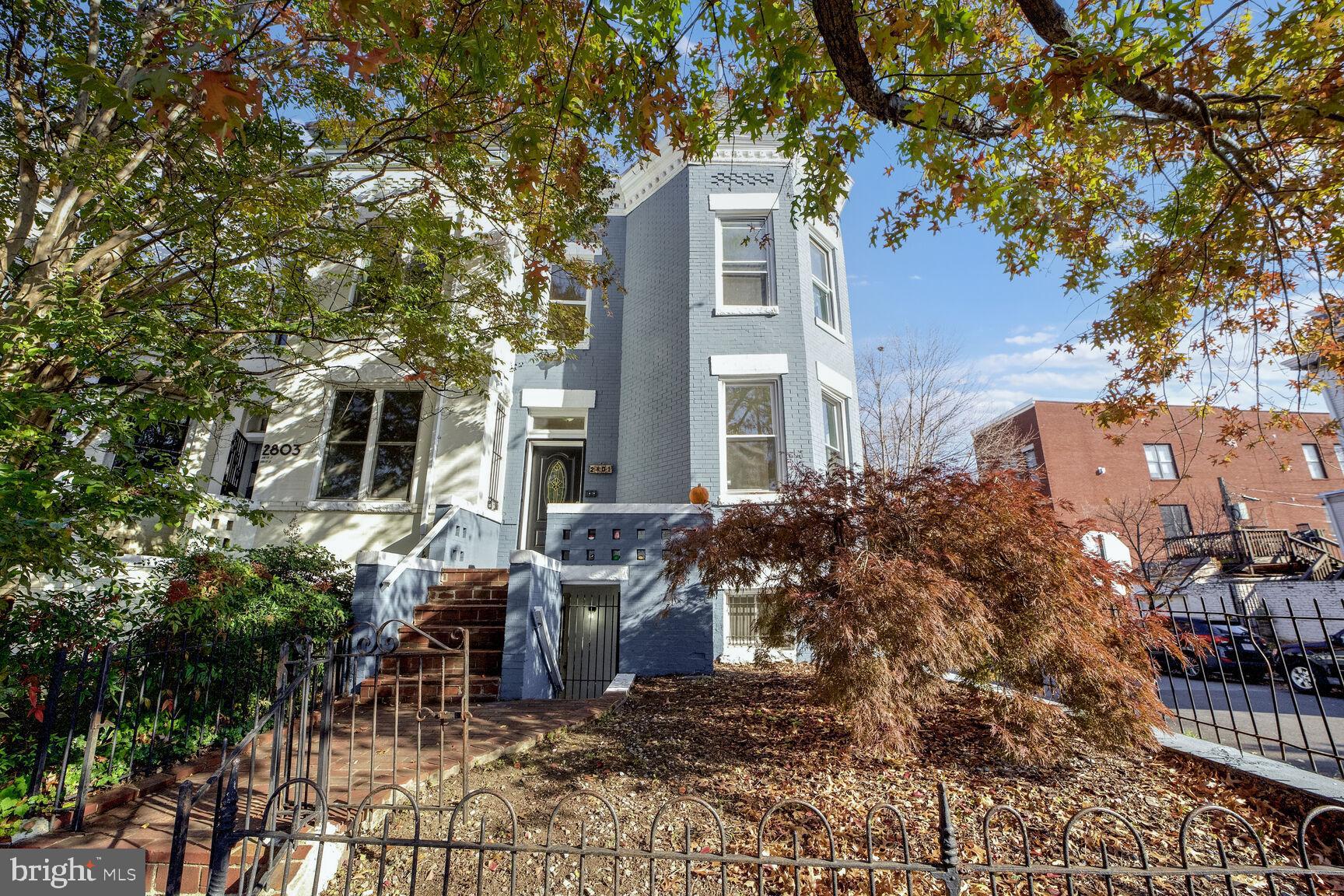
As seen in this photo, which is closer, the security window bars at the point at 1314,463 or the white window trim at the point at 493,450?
the white window trim at the point at 493,450

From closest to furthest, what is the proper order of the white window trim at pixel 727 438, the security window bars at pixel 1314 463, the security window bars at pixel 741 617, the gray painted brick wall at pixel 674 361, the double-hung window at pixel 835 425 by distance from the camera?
the security window bars at pixel 741 617, the white window trim at pixel 727 438, the gray painted brick wall at pixel 674 361, the double-hung window at pixel 835 425, the security window bars at pixel 1314 463

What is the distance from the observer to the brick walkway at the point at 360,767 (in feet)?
10.7

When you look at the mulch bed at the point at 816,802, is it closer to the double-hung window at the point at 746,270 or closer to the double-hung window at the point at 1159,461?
the double-hung window at the point at 746,270

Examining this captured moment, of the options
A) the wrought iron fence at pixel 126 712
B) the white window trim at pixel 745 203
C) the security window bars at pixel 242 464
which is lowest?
the wrought iron fence at pixel 126 712

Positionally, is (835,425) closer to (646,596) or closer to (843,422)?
(843,422)

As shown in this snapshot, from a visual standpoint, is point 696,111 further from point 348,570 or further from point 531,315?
point 348,570

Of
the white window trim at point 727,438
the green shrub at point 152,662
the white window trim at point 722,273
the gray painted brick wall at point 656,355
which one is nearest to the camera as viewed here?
the green shrub at point 152,662

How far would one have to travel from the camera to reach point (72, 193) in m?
5.03

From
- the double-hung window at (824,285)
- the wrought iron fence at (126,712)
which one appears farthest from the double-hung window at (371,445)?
the double-hung window at (824,285)

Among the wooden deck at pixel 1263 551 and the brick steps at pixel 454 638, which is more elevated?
the wooden deck at pixel 1263 551

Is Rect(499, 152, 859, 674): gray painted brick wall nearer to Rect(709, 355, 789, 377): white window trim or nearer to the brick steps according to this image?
Rect(709, 355, 789, 377): white window trim

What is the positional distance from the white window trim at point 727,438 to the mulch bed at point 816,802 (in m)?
4.42

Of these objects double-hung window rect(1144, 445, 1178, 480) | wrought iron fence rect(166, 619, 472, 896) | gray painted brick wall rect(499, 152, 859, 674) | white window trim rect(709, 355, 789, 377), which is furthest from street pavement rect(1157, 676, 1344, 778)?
double-hung window rect(1144, 445, 1178, 480)

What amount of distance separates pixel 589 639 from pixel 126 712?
5.30m
